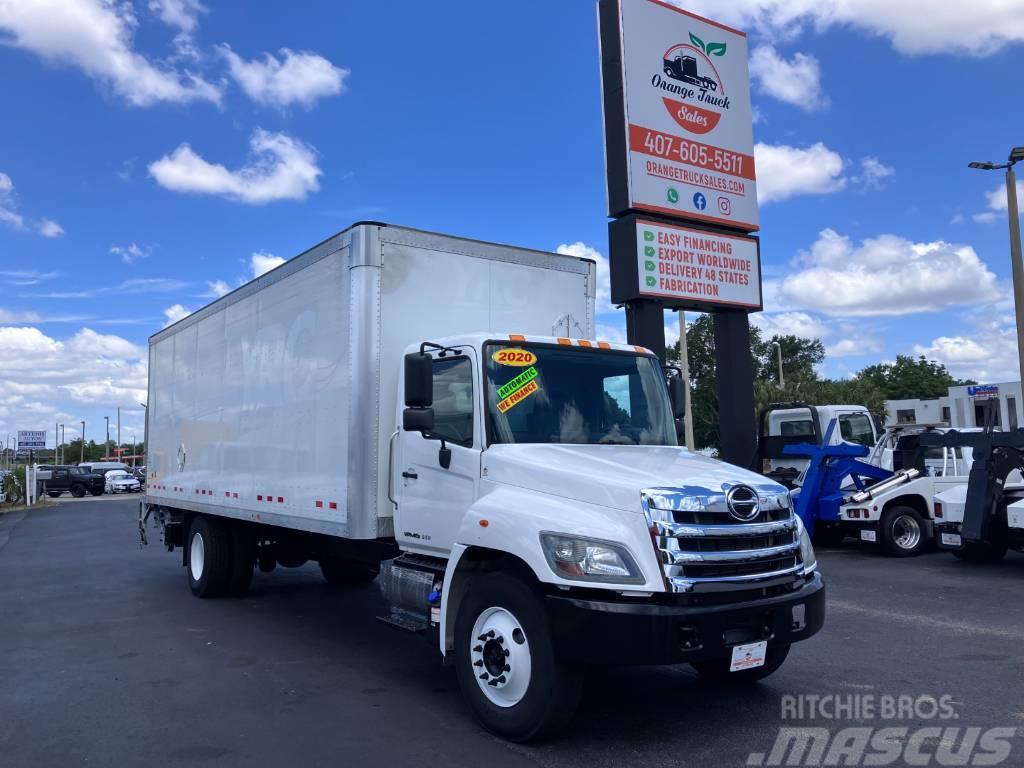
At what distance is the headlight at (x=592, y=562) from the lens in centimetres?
469

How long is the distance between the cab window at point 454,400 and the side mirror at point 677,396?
1669mm

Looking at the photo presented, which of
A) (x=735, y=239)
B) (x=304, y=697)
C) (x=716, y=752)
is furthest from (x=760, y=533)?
(x=735, y=239)

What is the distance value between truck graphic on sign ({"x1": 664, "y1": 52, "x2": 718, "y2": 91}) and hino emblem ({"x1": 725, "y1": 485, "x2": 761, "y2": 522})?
473 inches

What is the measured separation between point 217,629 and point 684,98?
39.2 ft

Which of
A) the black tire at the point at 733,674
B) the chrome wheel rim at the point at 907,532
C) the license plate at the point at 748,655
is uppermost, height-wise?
the license plate at the point at 748,655

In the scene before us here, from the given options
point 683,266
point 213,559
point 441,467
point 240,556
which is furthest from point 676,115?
point 441,467

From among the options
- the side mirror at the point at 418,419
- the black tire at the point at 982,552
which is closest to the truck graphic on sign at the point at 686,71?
the black tire at the point at 982,552

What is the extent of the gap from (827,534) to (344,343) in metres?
11.1

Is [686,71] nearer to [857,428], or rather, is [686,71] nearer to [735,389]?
[735,389]

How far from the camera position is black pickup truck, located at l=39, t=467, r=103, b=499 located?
142 ft

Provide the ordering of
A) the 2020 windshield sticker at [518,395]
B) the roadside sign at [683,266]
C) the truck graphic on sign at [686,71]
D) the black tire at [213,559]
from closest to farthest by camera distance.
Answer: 1. the 2020 windshield sticker at [518,395]
2. the black tire at [213,559]
3. the roadside sign at [683,266]
4. the truck graphic on sign at [686,71]

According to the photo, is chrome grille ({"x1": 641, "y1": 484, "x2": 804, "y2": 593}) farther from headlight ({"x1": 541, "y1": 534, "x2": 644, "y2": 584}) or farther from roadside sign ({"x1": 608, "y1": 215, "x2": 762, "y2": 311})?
roadside sign ({"x1": 608, "y1": 215, "x2": 762, "y2": 311})

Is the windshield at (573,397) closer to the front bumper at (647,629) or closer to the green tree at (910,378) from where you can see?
the front bumper at (647,629)

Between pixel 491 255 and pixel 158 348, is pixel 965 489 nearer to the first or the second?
pixel 491 255
